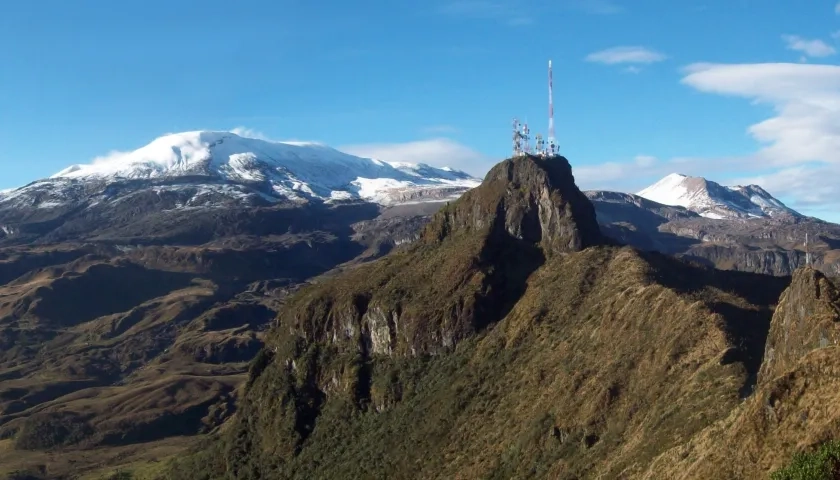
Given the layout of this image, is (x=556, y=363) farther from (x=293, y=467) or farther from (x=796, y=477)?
(x=796, y=477)

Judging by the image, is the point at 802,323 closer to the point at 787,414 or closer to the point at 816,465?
the point at 787,414

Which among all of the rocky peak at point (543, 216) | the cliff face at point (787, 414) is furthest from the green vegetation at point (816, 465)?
the rocky peak at point (543, 216)

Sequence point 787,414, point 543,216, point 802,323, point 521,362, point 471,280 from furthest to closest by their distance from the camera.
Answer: point 543,216
point 471,280
point 521,362
point 802,323
point 787,414

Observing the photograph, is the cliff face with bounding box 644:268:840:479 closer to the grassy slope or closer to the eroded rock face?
the eroded rock face

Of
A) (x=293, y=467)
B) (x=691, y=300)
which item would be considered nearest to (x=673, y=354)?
(x=691, y=300)

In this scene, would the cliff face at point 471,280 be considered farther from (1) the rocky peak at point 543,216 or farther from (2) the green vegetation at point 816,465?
(2) the green vegetation at point 816,465

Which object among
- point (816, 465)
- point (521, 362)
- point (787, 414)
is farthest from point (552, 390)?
point (816, 465)

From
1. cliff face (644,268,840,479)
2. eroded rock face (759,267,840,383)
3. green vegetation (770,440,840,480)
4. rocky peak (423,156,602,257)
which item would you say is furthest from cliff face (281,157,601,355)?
green vegetation (770,440,840,480)
